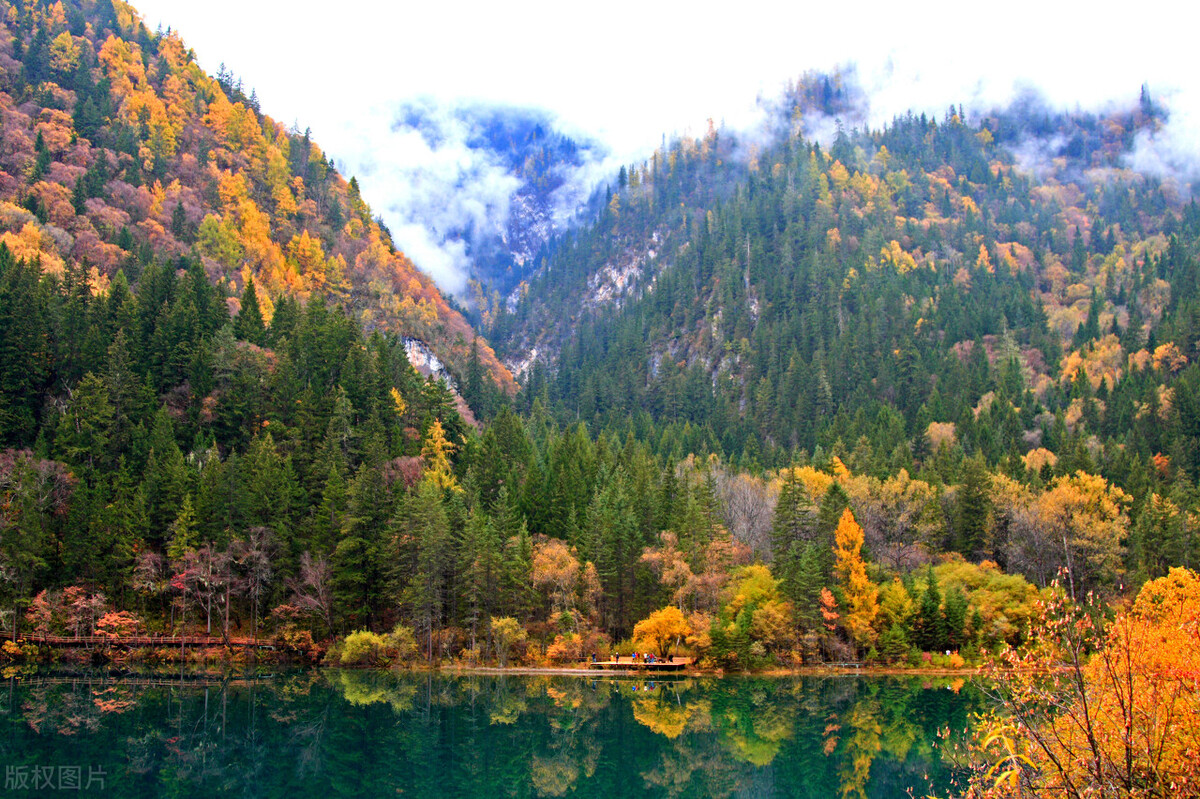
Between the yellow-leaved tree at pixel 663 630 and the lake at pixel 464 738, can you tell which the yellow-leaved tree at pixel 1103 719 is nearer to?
the lake at pixel 464 738

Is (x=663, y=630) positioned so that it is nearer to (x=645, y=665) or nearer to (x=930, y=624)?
(x=645, y=665)

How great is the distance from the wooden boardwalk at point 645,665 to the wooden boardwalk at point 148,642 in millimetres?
28354

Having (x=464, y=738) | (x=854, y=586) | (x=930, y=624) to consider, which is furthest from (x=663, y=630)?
(x=464, y=738)

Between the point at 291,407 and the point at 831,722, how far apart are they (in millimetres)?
61750

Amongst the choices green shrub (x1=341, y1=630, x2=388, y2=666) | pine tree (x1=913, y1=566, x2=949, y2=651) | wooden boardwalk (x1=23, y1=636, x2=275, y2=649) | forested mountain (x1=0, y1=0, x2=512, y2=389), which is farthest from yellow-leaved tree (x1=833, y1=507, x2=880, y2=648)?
forested mountain (x1=0, y1=0, x2=512, y2=389)

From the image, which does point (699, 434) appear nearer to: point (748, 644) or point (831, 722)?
point (748, 644)

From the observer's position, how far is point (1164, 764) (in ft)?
53.7

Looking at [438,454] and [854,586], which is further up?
[438,454]

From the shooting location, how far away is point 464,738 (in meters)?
48.7

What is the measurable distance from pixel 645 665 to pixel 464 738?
30723mm

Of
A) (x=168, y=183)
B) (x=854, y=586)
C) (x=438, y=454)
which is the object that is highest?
(x=168, y=183)

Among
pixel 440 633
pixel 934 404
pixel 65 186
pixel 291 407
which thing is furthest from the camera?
pixel 934 404

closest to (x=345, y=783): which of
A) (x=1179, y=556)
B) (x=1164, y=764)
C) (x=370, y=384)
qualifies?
(x=1164, y=764)

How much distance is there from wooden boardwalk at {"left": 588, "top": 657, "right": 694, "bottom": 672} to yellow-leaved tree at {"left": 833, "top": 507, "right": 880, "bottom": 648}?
1452 cm
